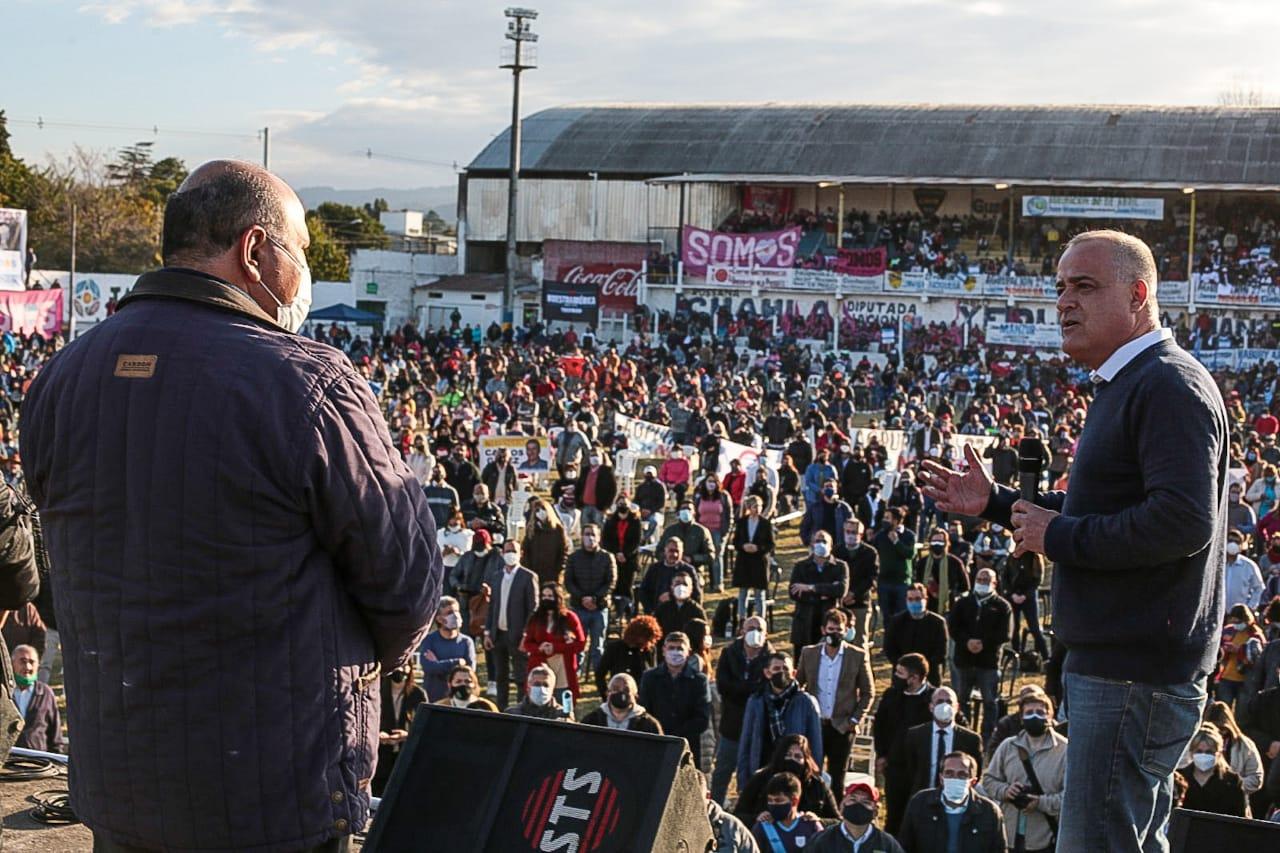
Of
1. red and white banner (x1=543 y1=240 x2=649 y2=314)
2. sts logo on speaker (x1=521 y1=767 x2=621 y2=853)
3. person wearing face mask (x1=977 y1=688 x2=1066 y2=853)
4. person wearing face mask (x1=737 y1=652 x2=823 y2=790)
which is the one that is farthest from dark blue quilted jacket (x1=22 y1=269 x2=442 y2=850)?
red and white banner (x1=543 y1=240 x2=649 y2=314)

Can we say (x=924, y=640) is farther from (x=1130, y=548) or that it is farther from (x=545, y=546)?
(x=1130, y=548)

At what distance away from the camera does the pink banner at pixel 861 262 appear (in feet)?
145

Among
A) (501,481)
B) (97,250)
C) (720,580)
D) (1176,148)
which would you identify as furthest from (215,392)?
(97,250)

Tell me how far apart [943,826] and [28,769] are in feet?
16.3

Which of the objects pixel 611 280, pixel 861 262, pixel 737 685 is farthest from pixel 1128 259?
pixel 611 280

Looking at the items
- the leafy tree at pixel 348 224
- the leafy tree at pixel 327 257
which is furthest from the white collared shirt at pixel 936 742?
the leafy tree at pixel 348 224

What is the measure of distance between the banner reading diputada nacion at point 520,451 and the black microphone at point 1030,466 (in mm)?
16440

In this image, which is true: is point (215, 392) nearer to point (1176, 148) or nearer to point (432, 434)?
point (432, 434)

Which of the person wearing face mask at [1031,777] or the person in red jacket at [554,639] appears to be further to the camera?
the person in red jacket at [554,639]

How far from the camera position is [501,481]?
1889 centimetres

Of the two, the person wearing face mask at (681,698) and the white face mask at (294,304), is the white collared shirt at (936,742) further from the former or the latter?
the white face mask at (294,304)

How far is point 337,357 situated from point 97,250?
65032mm

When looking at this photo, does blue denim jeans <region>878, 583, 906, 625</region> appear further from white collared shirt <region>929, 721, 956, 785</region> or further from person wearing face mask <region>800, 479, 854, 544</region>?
white collared shirt <region>929, 721, 956, 785</region>

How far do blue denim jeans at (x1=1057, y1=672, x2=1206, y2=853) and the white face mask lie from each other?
1.74 meters
